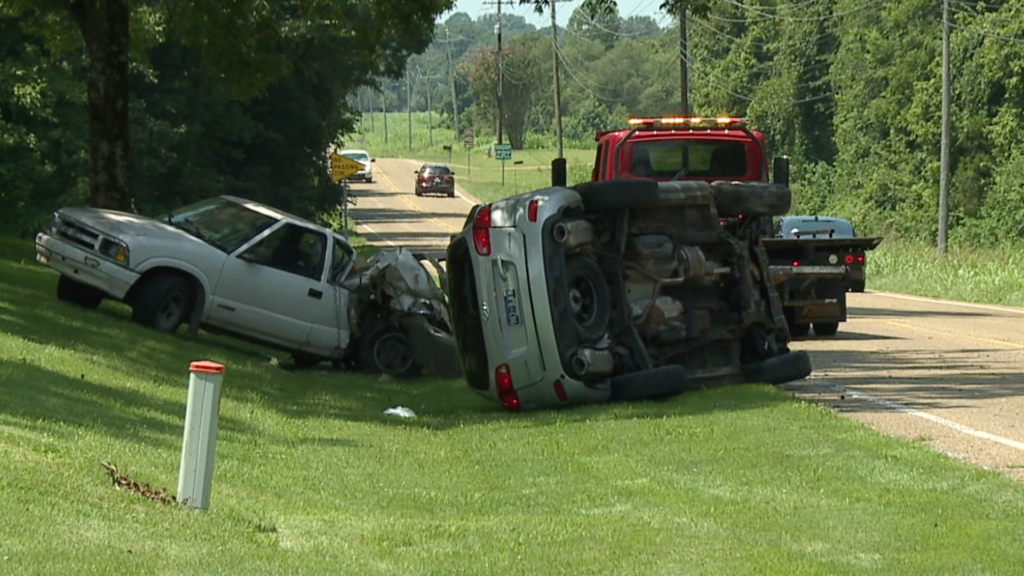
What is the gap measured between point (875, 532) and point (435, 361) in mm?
11083

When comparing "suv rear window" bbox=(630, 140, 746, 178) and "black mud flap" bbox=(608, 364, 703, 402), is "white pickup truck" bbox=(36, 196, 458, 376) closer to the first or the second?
"suv rear window" bbox=(630, 140, 746, 178)

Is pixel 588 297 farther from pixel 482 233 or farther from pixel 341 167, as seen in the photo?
pixel 341 167

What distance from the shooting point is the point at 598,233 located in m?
14.1

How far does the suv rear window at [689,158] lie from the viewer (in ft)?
62.8

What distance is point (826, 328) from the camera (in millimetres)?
21578

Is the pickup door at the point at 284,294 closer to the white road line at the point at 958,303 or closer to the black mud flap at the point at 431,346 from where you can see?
the black mud flap at the point at 431,346

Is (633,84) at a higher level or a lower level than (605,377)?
higher

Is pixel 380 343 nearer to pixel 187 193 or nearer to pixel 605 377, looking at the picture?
pixel 605 377

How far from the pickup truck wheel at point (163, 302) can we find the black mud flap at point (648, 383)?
265 inches

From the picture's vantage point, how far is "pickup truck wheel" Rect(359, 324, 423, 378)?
1909cm

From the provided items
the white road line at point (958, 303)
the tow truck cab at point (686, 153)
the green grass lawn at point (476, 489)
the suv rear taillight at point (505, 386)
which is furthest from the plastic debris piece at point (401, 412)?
the white road line at point (958, 303)

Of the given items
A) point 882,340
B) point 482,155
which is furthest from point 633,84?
point 882,340

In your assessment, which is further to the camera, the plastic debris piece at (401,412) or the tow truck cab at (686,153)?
the tow truck cab at (686,153)

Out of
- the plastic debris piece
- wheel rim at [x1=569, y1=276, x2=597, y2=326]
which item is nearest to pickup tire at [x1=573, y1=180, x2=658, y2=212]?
wheel rim at [x1=569, y1=276, x2=597, y2=326]
